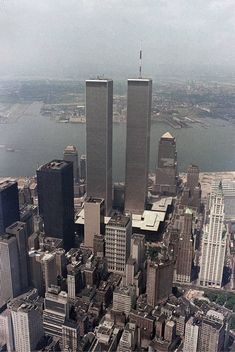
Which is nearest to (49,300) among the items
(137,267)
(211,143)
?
(137,267)

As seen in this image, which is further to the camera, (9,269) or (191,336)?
(9,269)

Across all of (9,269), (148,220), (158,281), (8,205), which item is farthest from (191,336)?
(8,205)

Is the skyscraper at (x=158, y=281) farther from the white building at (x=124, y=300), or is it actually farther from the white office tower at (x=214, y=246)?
the white office tower at (x=214, y=246)

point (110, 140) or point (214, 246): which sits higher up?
point (110, 140)

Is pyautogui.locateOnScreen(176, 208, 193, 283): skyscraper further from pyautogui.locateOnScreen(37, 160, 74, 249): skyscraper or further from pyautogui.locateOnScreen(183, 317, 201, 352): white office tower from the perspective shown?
pyautogui.locateOnScreen(37, 160, 74, 249): skyscraper

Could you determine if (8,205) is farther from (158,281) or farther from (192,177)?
(192,177)

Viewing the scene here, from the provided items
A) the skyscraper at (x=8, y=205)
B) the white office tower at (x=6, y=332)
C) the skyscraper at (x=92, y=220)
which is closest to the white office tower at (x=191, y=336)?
the white office tower at (x=6, y=332)
